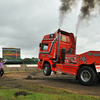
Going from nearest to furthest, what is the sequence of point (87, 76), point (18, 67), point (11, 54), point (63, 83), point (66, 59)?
point (87, 76), point (63, 83), point (66, 59), point (18, 67), point (11, 54)

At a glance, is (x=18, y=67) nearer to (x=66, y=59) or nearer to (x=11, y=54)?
(x=11, y=54)

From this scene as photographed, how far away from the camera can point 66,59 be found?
8.40 m

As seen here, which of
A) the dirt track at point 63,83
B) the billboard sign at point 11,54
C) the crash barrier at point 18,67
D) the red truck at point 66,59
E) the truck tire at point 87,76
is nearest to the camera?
the dirt track at point 63,83

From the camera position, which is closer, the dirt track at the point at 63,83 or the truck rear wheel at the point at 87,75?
the dirt track at the point at 63,83

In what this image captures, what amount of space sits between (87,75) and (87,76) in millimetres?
58

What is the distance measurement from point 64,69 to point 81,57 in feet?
5.52

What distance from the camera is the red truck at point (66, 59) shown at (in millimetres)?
6770

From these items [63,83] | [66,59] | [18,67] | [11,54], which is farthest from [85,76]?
[11,54]

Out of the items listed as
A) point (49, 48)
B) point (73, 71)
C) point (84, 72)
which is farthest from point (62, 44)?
point (84, 72)

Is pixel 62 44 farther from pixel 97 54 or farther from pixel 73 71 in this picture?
pixel 97 54

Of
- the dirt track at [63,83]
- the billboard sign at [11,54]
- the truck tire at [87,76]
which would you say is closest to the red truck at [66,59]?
the truck tire at [87,76]

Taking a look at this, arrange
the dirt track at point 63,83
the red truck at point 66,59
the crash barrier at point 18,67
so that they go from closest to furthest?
the dirt track at point 63,83 → the red truck at point 66,59 → the crash barrier at point 18,67

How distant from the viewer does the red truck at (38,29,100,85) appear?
22.2 feet

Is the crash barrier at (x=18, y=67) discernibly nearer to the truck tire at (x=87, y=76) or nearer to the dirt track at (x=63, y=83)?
the dirt track at (x=63, y=83)
